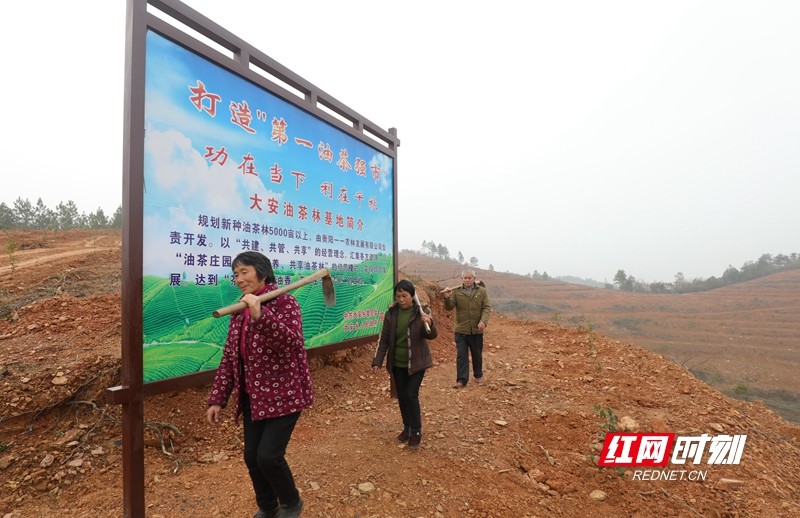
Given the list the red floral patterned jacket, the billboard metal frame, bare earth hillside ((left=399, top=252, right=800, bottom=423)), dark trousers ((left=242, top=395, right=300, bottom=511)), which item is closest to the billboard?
the billboard metal frame

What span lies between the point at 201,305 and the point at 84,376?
5.04 ft

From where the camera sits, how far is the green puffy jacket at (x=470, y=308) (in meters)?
5.55

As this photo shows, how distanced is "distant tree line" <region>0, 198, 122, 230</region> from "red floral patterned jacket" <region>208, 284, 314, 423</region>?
2033 cm

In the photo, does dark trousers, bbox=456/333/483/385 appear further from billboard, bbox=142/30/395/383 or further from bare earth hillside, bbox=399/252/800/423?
bare earth hillside, bbox=399/252/800/423

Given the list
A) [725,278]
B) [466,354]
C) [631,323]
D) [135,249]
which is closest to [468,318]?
[466,354]

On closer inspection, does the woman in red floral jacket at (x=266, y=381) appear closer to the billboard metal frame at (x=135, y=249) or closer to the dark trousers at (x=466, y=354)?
the billboard metal frame at (x=135, y=249)

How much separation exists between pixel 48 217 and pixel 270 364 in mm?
28227

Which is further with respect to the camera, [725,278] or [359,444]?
[725,278]

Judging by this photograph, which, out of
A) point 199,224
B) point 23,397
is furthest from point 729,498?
point 23,397

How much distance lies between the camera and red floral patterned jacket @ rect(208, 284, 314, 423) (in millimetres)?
1980

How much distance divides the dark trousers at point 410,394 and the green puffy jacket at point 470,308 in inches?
84.3

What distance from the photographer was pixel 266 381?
2043 mm

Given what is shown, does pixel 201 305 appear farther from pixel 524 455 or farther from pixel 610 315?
pixel 610 315

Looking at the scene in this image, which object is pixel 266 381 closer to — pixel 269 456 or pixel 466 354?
pixel 269 456
